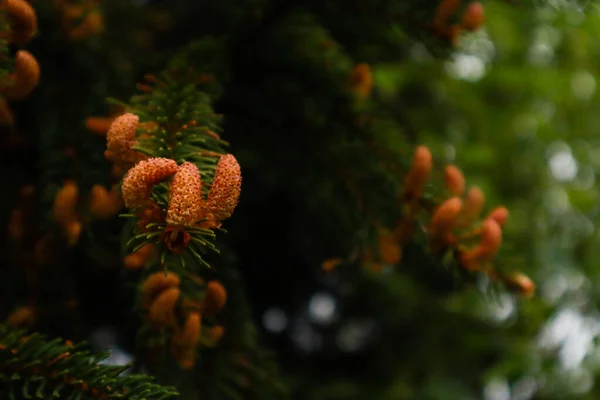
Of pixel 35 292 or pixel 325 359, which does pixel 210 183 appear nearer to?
pixel 35 292

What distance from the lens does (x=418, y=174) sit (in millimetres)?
553

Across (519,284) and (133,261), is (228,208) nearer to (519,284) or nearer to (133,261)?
(133,261)

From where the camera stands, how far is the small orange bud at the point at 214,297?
0.50 m

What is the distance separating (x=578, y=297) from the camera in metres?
1.12

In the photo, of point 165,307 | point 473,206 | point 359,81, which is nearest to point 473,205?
point 473,206

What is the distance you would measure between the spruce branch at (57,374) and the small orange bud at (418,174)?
0.80ft

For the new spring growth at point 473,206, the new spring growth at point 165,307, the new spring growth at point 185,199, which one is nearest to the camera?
the new spring growth at point 185,199

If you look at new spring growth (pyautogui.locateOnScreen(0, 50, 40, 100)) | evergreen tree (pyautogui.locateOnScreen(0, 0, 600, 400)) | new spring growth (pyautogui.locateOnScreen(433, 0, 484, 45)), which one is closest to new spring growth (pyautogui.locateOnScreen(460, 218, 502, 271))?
evergreen tree (pyautogui.locateOnScreen(0, 0, 600, 400))

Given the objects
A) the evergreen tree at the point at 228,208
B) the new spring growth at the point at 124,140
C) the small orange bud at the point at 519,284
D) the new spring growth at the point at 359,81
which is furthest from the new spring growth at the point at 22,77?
the small orange bud at the point at 519,284

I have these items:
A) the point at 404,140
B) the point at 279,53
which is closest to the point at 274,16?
the point at 279,53

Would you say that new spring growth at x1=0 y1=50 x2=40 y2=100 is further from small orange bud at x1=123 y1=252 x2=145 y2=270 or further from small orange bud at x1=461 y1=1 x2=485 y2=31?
small orange bud at x1=461 y1=1 x2=485 y2=31

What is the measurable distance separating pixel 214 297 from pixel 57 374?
118 mm

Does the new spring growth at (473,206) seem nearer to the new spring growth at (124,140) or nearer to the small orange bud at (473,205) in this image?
the small orange bud at (473,205)

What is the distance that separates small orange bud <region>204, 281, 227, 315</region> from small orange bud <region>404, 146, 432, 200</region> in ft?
0.54
